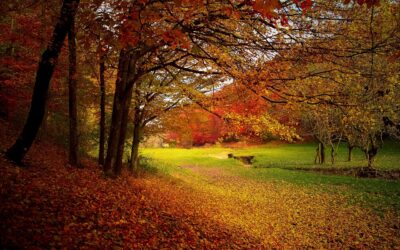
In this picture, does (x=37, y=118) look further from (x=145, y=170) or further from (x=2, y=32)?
(x=145, y=170)

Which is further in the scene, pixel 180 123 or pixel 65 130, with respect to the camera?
pixel 180 123

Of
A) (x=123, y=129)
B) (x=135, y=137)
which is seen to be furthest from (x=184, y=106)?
(x=123, y=129)

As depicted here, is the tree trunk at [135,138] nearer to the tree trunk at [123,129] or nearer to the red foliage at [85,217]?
the tree trunk at [123,129]

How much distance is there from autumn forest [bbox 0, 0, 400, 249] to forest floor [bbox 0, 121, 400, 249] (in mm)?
50

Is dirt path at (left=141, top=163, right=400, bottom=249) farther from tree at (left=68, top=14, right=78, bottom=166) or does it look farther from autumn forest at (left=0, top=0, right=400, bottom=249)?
tree at (left=68, top=14, right=78, bottom=166)

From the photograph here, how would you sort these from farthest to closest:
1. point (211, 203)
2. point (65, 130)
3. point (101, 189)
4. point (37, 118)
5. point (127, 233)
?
point (65, 130) < point (211, 203) < point (101, 189) < point (37, 118) < point (127, 233)

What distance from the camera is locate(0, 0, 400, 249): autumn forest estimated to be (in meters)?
6.16

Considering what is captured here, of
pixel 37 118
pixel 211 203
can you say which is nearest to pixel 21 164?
pixel 37 118

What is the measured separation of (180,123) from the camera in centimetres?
1788

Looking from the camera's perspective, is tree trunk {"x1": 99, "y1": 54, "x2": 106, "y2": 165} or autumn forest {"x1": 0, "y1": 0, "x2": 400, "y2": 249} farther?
tree trunk {"x1": 99, "y1": 54, "x2": 106, "y2": 165}

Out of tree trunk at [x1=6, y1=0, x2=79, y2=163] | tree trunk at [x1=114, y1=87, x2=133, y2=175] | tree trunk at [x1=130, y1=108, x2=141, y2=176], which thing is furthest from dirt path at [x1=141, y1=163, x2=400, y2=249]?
tree trunk at [x1=6, y1=0, x2=79, y2=163]

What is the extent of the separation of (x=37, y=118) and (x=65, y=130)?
9.58m

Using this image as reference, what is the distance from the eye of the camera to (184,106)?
52.9ft

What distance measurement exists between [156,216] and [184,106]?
8.57 metres
